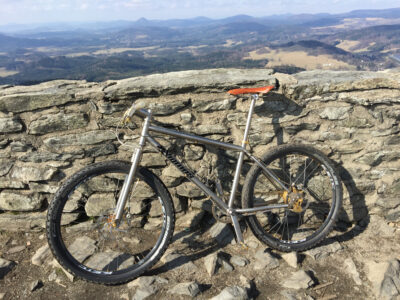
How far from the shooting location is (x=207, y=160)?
11.2 feet

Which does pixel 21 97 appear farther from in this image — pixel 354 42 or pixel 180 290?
pixel 354 42

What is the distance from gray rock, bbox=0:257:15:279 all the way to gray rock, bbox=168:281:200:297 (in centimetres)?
176

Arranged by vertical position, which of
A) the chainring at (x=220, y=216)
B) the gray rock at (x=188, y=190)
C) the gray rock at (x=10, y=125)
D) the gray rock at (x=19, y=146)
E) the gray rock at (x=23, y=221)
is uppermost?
the gray rock at (x=10, y=125)

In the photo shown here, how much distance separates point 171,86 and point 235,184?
123cm

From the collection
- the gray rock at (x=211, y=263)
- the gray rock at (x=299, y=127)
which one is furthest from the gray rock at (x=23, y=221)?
the gray rock at (x=299, y=127)

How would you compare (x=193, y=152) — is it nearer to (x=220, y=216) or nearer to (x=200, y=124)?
(x=200, y=124)

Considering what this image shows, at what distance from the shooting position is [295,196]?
3154 millimetres

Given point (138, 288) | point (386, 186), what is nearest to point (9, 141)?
point (138, 288)

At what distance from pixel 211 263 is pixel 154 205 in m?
1.03

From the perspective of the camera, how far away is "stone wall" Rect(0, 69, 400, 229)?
3.11 metres

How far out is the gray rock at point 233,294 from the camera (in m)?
2.56

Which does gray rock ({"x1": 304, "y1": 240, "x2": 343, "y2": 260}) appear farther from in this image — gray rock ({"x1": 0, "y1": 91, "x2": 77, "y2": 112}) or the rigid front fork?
gray rock ({"x1": 0, "y1": 91, "x2": 77, "y2": 112})

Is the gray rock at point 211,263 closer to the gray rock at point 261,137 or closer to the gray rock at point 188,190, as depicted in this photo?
the gray rock at point 188,190

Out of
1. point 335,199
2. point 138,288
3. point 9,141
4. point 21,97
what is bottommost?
point 138,288
